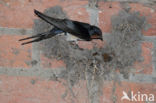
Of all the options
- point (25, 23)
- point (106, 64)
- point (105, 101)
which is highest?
point (25, 23)

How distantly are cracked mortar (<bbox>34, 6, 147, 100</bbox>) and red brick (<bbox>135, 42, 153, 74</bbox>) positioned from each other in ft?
0.07

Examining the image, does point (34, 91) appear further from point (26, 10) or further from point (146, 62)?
point (146, 62)

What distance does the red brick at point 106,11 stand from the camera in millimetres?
1130

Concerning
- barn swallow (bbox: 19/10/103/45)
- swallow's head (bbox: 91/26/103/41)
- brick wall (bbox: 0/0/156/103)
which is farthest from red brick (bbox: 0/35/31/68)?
swallow's head (bbox: 91/26/103/41)

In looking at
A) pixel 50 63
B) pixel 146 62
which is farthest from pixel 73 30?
pixel 146 62

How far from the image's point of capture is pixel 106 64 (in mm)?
1056

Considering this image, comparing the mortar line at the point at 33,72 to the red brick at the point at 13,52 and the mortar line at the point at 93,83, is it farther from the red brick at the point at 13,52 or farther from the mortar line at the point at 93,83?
the mortar line at the point at 93,83

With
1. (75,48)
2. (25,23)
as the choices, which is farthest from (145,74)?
(25,23)

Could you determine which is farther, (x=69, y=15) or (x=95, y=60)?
(x=69, y=15)

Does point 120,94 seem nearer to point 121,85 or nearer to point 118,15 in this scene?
point 121,85

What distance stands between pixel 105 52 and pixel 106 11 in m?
0.19

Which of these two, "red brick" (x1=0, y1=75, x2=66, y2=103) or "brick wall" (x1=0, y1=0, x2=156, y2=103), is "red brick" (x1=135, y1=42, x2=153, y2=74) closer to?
"brick wall" (x1=0, y1=0, x2=156, y2=103)

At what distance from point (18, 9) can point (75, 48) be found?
309mm

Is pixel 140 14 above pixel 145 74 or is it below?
above
